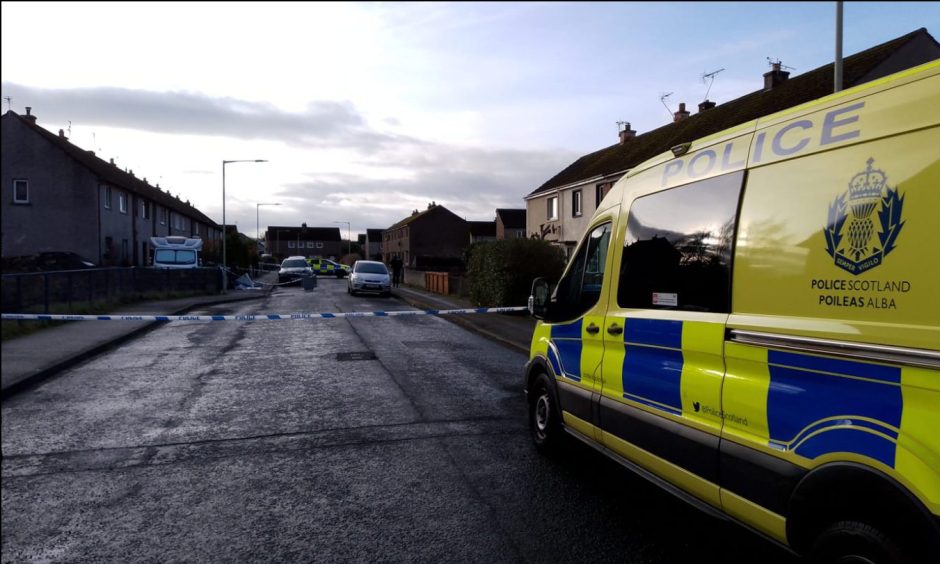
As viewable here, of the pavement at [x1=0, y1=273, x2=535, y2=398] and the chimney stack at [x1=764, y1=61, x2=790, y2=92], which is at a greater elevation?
the chimney stack at [x1=764, y1=61, x2=790, y2=92]

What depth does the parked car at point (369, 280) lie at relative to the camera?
1065 inches

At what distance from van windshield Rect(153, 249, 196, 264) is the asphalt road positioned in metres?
22.3

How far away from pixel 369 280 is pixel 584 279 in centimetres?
2291

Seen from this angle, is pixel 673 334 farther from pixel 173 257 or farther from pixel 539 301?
pixel 173 257

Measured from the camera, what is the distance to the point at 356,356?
1059 cm

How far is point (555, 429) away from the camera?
510 cm

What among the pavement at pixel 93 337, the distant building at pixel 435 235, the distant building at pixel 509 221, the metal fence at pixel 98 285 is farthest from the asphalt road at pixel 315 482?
the distant building at pixel 435 235

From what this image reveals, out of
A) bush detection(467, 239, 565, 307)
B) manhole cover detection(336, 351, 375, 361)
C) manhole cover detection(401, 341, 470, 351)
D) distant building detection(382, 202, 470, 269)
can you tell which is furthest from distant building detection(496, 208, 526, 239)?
manhole cover detection(336, 351, 375, 361)

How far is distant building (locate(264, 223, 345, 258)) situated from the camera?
11726cm

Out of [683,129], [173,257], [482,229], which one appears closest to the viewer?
[683,129]

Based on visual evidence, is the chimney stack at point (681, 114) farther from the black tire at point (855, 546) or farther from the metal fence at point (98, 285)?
the black tire at point (855, 546)

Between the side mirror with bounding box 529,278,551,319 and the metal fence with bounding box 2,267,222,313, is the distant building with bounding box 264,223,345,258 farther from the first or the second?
the side mirror with bounding box 529,278,551,319

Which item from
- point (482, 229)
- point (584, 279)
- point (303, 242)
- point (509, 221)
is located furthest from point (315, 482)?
point (303, 242)

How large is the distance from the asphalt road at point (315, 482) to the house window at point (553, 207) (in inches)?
1031
